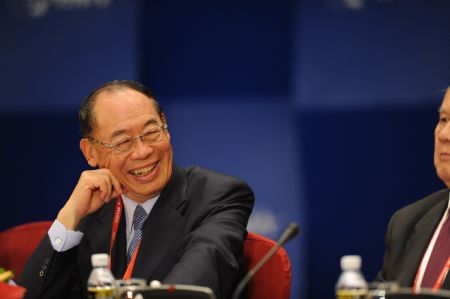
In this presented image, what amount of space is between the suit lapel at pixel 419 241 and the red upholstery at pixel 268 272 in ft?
1.44

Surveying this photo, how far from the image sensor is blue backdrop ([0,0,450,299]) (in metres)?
4.42

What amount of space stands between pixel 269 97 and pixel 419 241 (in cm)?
189

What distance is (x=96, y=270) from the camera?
94.8 inches

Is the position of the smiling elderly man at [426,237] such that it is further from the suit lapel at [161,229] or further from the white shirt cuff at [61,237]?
the white shirt cuff at [61,237]

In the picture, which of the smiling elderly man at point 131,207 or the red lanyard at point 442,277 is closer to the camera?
the red lanyard at point 442,277

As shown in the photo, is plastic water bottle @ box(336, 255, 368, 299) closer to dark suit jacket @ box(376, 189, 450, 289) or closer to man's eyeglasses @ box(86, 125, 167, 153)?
dark suit jacket @ box(376, 189, 450, 289)

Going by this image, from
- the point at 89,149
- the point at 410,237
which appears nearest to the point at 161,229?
the point at 89,149

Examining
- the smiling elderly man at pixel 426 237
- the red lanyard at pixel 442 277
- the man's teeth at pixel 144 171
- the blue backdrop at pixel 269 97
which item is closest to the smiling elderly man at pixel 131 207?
the man's teeth at pixel 144 171

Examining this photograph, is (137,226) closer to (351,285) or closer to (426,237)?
(426,237)

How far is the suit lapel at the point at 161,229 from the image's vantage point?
3.03 metres

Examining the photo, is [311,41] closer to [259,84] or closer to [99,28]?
[259,84]

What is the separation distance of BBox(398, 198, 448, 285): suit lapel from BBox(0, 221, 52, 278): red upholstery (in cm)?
180

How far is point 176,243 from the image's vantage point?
308cm

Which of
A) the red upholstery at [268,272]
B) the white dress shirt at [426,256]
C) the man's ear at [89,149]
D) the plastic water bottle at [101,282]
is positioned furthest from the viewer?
the man's ear at [89,149]
